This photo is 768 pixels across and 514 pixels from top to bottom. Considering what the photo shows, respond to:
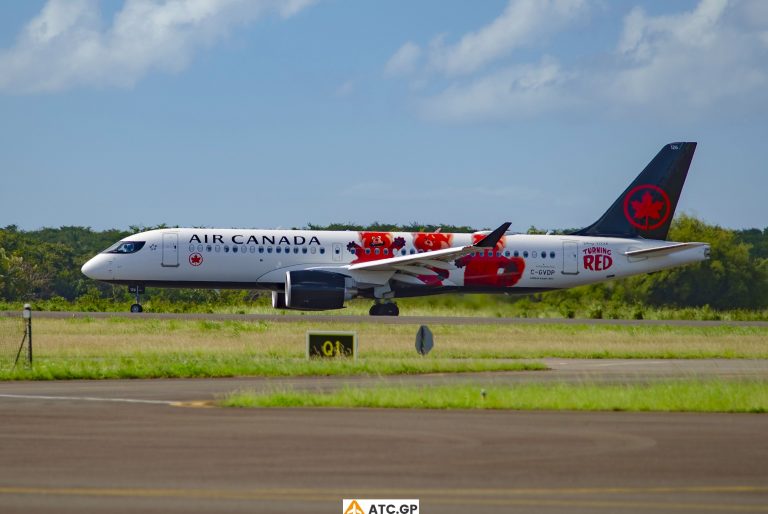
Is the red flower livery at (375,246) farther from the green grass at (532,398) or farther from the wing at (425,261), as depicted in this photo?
the green grass at (532,398)

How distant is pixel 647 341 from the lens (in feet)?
140

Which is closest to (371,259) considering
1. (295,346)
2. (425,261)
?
(425,261)

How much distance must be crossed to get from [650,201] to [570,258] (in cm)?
481

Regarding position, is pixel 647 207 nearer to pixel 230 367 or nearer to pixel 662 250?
pixel 662 250

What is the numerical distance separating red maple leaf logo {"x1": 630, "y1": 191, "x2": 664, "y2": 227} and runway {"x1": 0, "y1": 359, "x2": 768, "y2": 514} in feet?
125

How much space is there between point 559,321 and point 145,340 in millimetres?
19412

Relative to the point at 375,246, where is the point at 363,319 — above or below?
below

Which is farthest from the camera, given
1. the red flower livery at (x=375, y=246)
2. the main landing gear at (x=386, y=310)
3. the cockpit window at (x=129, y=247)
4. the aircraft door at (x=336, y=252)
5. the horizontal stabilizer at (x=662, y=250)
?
the horizontal stabilizer at (x=662, y=250)

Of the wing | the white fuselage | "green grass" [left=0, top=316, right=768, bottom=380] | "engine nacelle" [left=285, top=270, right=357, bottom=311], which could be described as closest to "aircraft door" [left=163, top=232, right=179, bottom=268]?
the white fuselage

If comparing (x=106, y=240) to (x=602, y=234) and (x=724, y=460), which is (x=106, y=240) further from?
(x=724, y=460)

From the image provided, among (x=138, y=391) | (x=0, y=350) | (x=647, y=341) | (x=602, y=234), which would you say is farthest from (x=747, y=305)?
(x=138, y=391)

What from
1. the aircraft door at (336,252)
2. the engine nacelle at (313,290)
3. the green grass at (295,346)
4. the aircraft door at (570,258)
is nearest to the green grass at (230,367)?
the green grass at (295,346)

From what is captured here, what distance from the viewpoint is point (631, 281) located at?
65.9m

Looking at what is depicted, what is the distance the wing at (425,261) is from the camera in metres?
50.8
